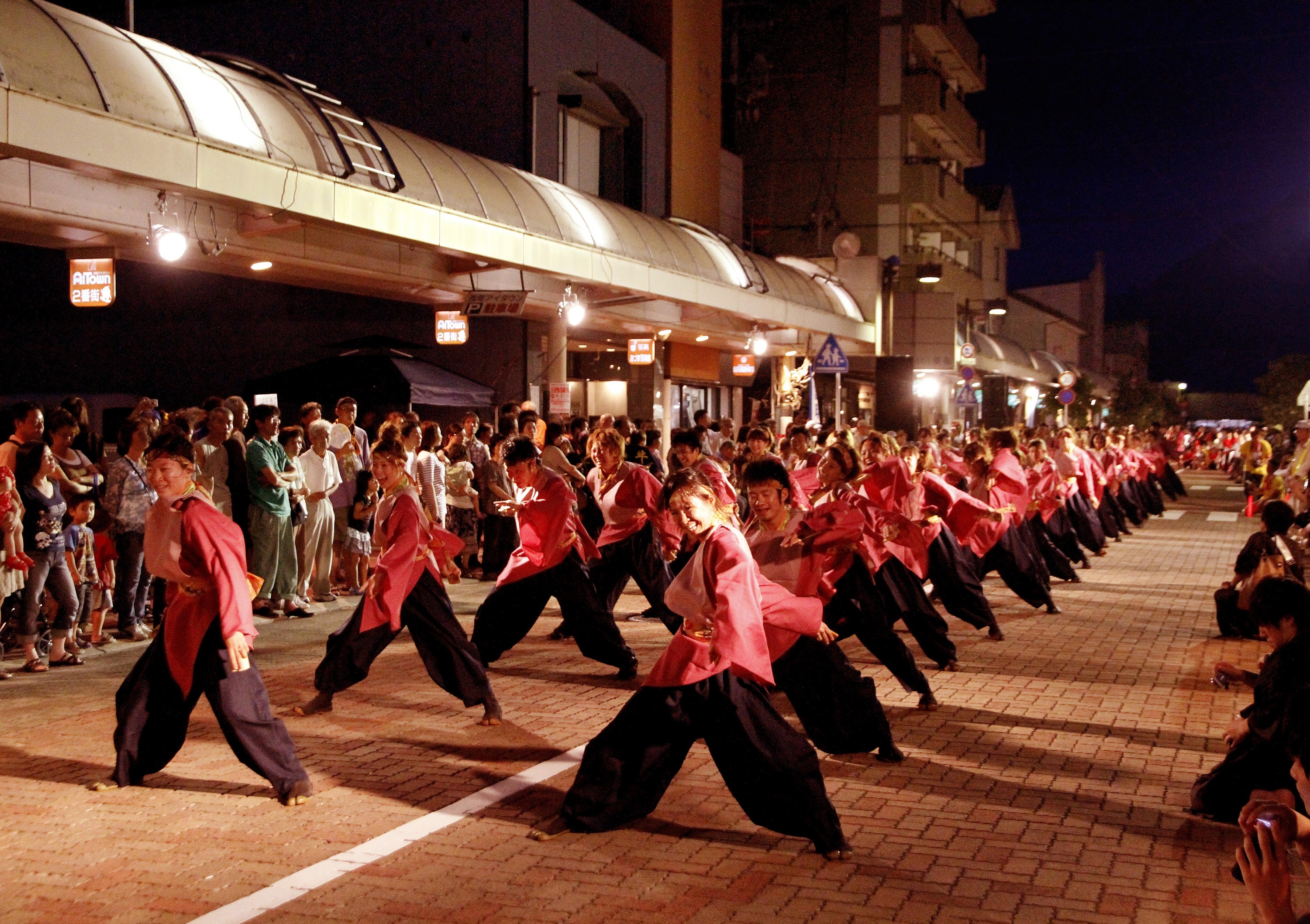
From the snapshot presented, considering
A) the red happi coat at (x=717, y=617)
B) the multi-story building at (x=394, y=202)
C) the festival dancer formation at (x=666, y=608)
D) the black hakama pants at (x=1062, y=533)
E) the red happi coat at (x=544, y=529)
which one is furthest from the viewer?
the black hakama pants at (x=1062, y=533)

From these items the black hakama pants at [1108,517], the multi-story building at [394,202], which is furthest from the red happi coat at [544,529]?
the black hakama pants at [1108,517]

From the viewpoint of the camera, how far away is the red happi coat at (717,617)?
5477 millimetres

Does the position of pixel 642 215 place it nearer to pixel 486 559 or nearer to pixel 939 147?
pixel 486 559

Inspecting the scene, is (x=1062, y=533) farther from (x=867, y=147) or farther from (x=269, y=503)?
(x=867, y=147)

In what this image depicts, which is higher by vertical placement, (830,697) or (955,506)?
(955,506)

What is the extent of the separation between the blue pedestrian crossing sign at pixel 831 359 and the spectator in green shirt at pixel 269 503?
9999 millimetres

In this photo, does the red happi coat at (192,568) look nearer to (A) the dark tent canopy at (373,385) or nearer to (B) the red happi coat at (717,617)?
(B) the red happi coat at (717,617)

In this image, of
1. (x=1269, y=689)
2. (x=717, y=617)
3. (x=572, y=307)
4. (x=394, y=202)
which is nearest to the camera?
(x=1269, y=689)

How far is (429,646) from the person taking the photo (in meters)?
7.84

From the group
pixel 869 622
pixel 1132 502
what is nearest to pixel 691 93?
pixel 1132 502

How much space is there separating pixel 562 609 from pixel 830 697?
2842 millimetres

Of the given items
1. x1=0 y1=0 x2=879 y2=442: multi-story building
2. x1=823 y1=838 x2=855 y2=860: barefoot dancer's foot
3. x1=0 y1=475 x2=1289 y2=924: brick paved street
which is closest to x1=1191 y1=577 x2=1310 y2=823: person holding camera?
x1=0 y1=475 x2=1289 y2=924: brick paved street

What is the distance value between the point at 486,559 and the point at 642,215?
1015cm

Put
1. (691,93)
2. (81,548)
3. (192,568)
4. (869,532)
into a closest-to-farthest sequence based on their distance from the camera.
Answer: (192,568)
(869,532)
(81,548)
(691,93)
